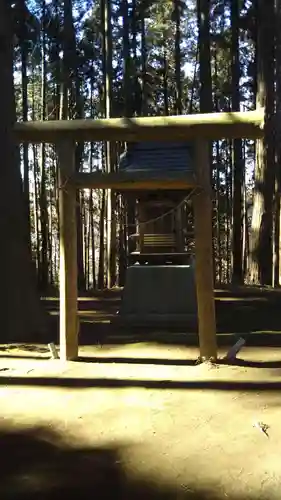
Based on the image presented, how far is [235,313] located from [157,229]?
90.1 inches

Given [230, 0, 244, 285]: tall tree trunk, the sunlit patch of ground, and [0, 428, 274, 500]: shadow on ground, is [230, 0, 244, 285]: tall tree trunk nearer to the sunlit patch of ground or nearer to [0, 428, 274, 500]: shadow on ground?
the sunlit patch of ground

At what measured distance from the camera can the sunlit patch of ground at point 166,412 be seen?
12.5 feet

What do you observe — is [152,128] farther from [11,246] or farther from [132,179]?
[11,246]

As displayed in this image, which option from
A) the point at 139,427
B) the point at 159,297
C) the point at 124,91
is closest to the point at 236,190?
the point at 124,91

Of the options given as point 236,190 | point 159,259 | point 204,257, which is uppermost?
point 236,190

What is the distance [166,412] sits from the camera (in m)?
5.05

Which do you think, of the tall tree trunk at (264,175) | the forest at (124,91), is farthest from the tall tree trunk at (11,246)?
the tall tree trunk at (264,175)

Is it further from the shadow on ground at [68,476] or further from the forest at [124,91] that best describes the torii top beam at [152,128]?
the shadow on ground at [68,476]

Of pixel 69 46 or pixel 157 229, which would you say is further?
pixel 69 46

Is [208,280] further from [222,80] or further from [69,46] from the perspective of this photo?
[222,80]

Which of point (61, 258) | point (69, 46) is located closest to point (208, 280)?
point (61, 258)

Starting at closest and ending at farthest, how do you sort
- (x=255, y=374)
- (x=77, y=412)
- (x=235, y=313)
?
(x=77, y=412), (x=255, y=374), (x=235, y=313)

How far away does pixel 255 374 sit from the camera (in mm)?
6262

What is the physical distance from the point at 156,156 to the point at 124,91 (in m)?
11.4
